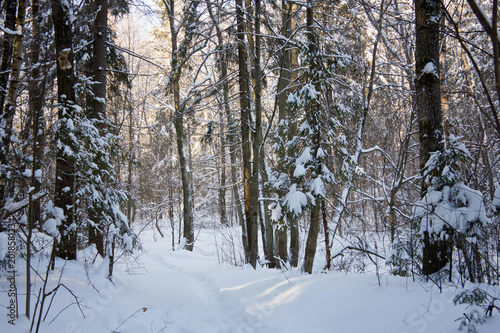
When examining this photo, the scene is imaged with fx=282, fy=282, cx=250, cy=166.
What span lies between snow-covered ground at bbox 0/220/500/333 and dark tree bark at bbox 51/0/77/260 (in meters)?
0.51

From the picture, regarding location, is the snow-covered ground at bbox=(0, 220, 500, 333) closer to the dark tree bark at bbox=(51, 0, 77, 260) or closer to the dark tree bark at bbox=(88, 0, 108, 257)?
the dark tree bark at bbox=(51, 0, 77, 260)

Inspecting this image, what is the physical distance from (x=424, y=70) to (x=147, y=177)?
18.8 meters

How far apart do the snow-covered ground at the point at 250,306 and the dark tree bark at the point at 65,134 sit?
508 mm

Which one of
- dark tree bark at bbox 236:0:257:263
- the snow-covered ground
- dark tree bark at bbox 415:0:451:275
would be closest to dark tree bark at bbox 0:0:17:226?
the snow-covered ground

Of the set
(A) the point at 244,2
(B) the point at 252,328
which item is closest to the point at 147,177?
(A) the point at 244,2

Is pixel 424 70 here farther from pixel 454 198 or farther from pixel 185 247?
pixel 185 247

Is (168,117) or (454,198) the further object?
(168,117)

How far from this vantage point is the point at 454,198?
325cm

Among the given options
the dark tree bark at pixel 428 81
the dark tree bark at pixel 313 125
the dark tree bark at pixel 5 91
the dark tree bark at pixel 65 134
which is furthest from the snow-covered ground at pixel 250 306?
the dark tree bark at pixel 5 91

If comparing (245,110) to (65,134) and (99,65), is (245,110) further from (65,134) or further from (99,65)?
(65,134)

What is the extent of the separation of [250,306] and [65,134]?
4034mm

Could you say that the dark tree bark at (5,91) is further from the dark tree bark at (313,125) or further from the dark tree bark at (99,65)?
the dark tree bark at (313,125)

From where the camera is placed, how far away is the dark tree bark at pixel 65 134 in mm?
4707

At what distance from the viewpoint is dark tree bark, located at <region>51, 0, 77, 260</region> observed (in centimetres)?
471
